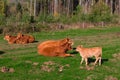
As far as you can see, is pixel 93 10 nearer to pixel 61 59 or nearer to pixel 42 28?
pixel 42 28

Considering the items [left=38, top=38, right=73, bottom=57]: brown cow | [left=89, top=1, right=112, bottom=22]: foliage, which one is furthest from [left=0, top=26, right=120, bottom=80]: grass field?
[left=89, top=1, right=112, bottom=22]: foliage

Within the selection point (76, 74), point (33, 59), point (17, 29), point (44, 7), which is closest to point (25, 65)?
point (33, 59)

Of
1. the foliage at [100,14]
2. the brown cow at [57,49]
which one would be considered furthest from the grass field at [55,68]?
the foliage at [100,14]

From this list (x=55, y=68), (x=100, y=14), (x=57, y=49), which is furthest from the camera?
(x=100, y=14)

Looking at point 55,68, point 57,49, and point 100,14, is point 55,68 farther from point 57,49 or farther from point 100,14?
point 100,14

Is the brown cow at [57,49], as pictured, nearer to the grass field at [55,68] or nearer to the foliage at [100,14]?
the grass field at [55,68]

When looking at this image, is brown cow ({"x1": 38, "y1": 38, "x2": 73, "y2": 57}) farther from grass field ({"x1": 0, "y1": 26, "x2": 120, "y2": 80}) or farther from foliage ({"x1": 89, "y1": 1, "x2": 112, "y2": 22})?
foliage ({"x1": 89, "y1": 1, "x2": 112, "y2": 22})

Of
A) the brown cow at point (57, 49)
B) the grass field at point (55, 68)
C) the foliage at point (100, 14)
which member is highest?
the foliage at point (100, 14)

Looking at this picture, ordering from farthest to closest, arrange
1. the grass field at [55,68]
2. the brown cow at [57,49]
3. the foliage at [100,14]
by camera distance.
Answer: the foliage at [100,14], the brown cow at [57,49], the grass field at [55,68]

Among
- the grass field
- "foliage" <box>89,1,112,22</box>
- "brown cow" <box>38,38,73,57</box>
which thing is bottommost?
the grass field

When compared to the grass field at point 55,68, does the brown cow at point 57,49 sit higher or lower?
higher

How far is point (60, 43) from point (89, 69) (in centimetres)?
326

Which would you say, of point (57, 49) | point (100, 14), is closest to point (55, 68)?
point (57, 49)

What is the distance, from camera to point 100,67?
17.0m
